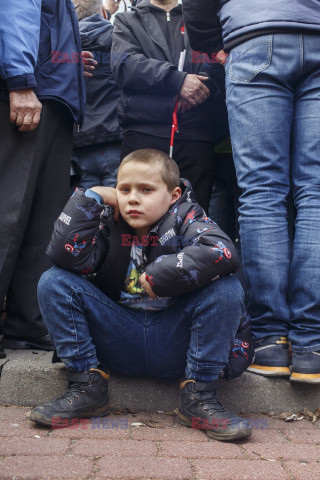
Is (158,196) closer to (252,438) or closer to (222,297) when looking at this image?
(222,297)

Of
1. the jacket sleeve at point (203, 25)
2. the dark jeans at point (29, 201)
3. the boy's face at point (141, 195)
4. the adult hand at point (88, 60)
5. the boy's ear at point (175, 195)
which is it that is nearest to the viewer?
the boy's face at point (141, 195)

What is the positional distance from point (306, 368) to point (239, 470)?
2.18 ft

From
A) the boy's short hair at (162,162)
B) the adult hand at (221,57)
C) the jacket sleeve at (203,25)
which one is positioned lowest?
the boy's short hair at (162,162)

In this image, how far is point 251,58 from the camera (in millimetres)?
2465

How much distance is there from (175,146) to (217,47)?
0.57m

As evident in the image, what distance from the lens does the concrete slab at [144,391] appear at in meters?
2.40

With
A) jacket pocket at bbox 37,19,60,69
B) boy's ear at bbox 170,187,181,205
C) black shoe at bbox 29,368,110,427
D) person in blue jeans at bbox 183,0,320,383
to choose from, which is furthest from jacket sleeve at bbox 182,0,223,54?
black shoe at bbox 29,368,110,427

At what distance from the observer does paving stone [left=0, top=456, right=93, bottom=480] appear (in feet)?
5.42

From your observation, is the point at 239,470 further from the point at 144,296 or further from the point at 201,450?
the point at 144,296

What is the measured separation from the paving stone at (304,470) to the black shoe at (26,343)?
1.38 m

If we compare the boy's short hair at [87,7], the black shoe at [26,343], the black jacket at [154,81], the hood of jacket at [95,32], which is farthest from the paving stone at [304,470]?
the boy's short hair at [87,7]

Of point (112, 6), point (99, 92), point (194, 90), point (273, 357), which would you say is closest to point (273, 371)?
point (273, 357)

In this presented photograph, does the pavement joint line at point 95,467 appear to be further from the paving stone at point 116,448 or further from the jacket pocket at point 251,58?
the jacket pocket at point 251,58

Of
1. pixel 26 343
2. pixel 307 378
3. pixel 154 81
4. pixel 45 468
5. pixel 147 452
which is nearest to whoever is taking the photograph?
pixel 45 468
